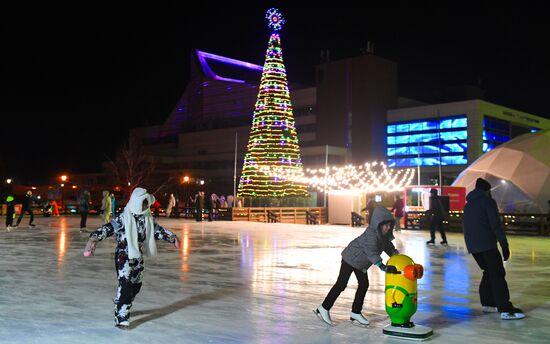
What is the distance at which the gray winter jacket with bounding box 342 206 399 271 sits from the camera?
19.4ft

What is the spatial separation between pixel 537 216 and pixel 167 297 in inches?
808

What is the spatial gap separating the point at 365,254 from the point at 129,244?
2503 mm

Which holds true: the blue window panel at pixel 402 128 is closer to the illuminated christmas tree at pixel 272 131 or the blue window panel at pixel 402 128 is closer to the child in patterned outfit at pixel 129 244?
the illuminated christmas tree at pixel 272 131

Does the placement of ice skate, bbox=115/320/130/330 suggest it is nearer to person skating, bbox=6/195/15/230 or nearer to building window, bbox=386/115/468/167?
person skating, bbox=6/195/15/230

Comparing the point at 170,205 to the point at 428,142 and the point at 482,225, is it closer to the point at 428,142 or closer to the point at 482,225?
the point at 482,225

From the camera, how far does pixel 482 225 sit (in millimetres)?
6941

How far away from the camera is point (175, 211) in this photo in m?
37.3

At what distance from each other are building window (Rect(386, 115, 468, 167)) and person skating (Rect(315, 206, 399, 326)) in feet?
194

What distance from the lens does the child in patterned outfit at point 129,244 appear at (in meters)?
5.93

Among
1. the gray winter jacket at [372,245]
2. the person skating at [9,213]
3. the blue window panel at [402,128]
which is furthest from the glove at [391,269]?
the blue window panel at [402,128]

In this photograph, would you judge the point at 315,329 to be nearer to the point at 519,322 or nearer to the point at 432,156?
the point at 519,322

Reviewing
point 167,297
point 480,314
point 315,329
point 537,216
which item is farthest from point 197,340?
point 537,216

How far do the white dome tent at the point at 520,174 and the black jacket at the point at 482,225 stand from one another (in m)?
24.0

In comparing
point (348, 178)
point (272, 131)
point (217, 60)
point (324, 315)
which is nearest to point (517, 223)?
point (348, 178)
